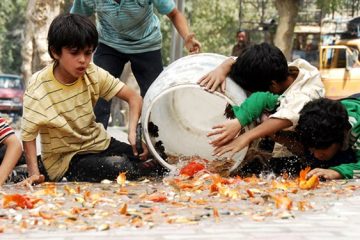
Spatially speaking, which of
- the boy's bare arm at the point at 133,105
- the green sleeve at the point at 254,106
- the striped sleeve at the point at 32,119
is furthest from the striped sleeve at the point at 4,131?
the green sleeve at the point at 254,106

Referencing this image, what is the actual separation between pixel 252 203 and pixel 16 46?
46.5 meters

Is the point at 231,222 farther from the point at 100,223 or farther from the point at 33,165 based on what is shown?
the point at 33,165

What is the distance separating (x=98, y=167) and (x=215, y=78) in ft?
3.57

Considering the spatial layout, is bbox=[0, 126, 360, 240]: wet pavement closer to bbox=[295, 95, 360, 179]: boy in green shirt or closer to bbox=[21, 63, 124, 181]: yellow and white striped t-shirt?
bbox=[295, 95, 360, 179]: boy in green shirt

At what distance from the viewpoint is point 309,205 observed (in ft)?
14.0

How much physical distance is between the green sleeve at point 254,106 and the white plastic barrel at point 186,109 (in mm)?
223

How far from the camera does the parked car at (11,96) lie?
2761 centimetres

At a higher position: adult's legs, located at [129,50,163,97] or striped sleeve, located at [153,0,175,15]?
striped sleeve, located at [153,0,175,15]

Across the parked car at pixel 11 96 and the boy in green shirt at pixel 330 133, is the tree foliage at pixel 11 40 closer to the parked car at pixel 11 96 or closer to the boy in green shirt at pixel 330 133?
the parked car at pixel 11 96

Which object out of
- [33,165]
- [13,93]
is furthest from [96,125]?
[13,93]

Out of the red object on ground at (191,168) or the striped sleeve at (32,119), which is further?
the red object on ground at (191,168)

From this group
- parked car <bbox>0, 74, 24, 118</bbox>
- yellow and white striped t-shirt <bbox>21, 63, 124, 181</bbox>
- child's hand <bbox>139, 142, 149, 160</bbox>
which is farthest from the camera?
parked car <bbox>0, 74, 24, 118</bbox>

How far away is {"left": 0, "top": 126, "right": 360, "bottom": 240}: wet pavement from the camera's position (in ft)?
11.7

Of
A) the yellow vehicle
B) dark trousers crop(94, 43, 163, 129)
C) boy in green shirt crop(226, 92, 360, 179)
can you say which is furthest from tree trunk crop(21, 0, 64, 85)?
boy in green shirt crop(226, 92, 360, 179)
